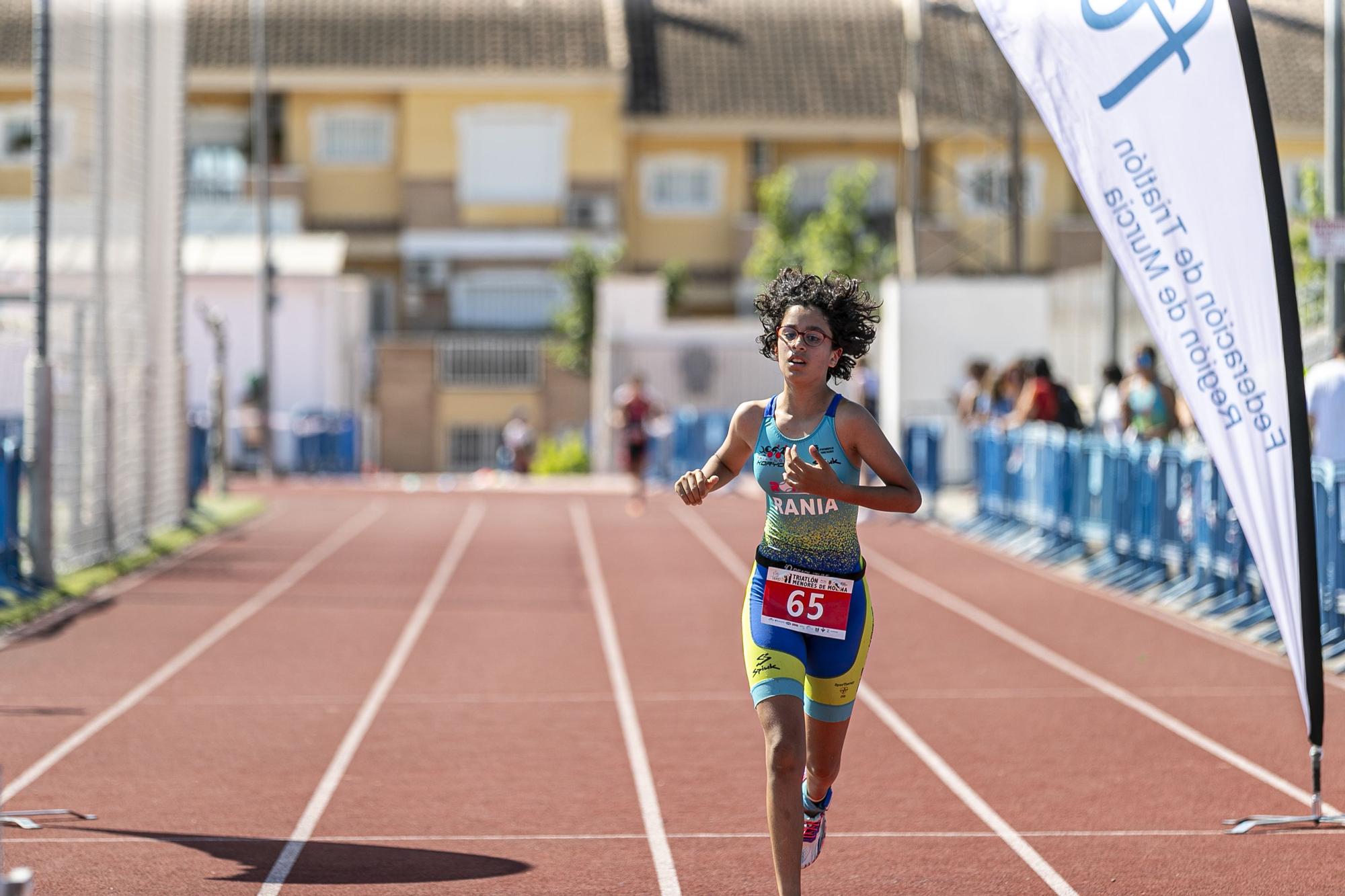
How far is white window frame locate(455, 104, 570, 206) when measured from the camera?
4716cm

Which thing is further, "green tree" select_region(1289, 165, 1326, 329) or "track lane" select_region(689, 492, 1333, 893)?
"green tree" select_region(1289, 165, 1326, 329)

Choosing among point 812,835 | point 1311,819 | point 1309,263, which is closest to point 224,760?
point 812,835

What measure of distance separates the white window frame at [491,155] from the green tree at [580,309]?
3.14 m

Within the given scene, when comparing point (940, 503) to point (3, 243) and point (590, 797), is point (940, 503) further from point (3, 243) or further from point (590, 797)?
point (590, 797)

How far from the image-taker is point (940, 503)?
28094 millimetres

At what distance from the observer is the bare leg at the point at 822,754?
650 centimetres

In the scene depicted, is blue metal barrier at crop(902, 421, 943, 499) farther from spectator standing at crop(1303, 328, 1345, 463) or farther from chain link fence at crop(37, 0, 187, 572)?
spectator standing at crop(1303, 328, 1345, 463)

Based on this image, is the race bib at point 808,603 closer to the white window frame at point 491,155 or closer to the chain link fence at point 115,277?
the chain link fence at point 115,277

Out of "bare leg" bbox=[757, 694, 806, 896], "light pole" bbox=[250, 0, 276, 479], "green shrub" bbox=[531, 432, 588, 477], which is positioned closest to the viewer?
"bare leg" bbox=[757, 694, 806, 896]

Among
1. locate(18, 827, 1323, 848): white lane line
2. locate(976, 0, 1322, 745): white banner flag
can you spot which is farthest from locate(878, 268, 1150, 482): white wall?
locate(976, 0, 1322, 745): white banner flag

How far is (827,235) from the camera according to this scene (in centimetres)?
4353

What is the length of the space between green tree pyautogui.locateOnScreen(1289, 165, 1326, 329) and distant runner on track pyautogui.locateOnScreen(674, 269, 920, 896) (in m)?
11.4

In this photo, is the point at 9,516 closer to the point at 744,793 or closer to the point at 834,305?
the point at 744,793

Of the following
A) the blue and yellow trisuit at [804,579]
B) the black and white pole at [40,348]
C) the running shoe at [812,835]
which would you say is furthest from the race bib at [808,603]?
the black and white pole at [40,348]
